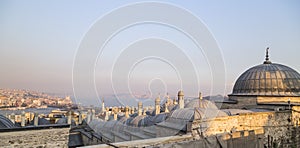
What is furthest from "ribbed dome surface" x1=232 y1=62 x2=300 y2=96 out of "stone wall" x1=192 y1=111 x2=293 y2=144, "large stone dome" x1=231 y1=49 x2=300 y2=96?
"stone wall" x1=192 y1=111 x2=293 y2=144

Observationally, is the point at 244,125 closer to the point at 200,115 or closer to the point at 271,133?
the point at 271,133

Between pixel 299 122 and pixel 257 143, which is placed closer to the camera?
pixel 257 143

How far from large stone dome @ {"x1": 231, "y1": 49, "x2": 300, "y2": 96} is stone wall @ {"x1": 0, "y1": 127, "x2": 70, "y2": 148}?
12.6 m

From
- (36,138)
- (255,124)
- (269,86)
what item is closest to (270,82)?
(269,86)

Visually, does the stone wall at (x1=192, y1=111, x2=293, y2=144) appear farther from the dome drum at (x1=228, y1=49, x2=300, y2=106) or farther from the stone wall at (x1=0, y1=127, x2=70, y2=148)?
the stone wall at (x1=0, y1=127, x2=70, y2=148)

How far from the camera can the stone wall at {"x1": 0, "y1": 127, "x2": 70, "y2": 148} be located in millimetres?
7707

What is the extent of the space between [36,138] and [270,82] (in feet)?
47.7

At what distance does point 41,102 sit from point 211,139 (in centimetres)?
5543

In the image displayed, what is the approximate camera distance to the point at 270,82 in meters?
14.4

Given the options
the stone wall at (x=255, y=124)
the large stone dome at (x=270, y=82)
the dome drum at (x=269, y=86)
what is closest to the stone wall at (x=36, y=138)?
the stone wall at (x=255, y=124)

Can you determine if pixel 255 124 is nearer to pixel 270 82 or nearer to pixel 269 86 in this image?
pixel 269 86

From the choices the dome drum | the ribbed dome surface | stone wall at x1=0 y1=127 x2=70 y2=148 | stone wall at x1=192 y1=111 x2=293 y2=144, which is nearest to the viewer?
stone wall at x1=0 y1=127 x2=70 y2=148

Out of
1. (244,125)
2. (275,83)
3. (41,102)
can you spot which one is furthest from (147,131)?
(41,102)

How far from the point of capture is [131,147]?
5023mm
